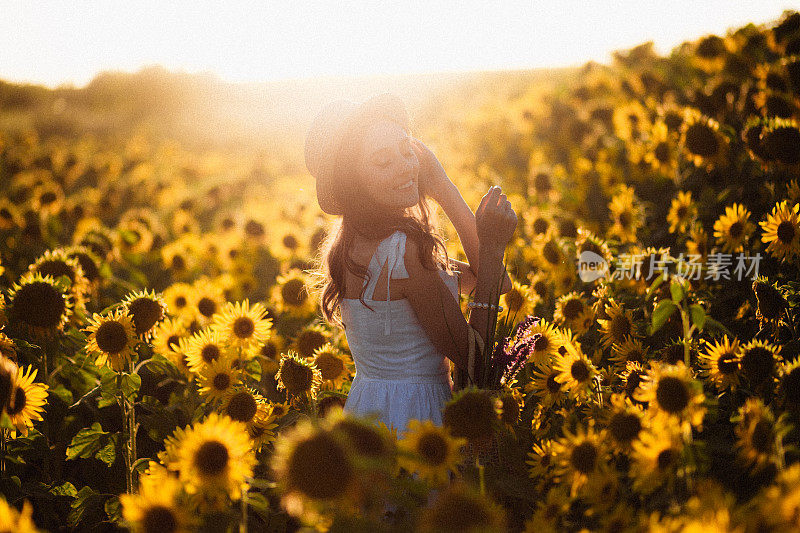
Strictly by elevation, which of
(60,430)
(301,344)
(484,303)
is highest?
(484,303)

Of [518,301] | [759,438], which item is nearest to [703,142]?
[518,301]

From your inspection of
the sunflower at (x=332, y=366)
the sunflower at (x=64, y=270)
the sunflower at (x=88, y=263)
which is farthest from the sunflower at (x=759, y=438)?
the sunflower at (x=88, y=263)

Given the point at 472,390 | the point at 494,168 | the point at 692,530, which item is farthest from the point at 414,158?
the point at 494,168

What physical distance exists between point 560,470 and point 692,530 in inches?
25.3

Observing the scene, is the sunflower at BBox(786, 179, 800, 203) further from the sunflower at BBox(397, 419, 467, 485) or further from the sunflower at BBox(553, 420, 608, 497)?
the sunflower at BBox(397, 419, 467, 485)

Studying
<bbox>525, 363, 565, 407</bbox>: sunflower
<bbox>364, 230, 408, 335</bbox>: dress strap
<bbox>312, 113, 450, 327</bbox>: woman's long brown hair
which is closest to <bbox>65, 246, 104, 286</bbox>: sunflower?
<bbox>312, 113, 450, 327</bbox>: woman's long brown hair

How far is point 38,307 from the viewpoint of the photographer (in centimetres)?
264

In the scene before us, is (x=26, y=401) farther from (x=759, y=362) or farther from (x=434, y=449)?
(x=759, y=362)

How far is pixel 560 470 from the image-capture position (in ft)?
5.40

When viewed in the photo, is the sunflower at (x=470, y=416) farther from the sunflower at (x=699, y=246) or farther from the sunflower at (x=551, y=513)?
the sunflower at (x=699, y=246)

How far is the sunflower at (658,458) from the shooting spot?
1428 mm

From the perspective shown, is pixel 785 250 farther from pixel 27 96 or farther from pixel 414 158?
pixel 27 96

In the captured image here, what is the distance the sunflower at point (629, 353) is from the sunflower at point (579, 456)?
0.85 m

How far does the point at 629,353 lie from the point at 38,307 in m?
2.56
